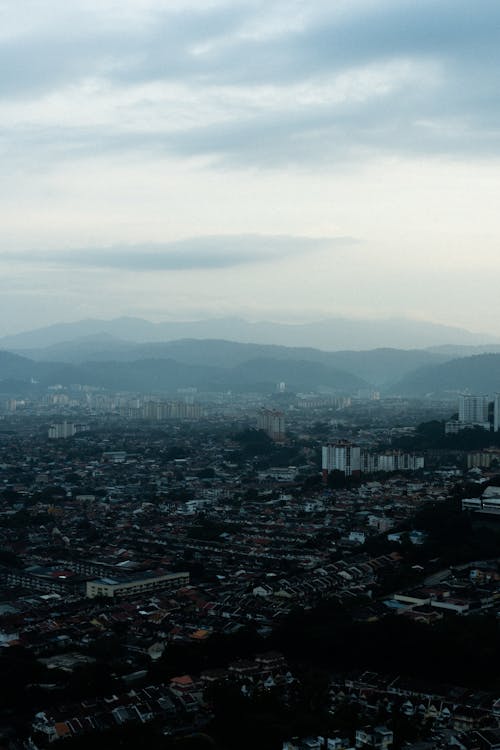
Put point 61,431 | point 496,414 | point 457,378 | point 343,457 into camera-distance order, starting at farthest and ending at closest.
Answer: point 457,378, point 61,431, point 496,414, point 343,457

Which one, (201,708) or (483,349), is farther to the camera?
(483,349)

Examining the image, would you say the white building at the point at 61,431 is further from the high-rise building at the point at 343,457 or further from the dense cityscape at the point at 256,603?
the high-rise building at the point at 343,457

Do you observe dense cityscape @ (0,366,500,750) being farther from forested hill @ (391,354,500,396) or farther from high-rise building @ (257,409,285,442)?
forested hill @ (391,354,500,396)

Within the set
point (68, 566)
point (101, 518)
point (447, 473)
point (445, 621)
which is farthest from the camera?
point (447, 473)

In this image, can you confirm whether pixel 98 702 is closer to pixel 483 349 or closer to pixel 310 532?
pixel 310 532

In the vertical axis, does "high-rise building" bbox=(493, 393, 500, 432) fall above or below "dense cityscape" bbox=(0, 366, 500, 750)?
above

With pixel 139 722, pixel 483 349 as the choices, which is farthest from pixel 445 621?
pixel 483 349

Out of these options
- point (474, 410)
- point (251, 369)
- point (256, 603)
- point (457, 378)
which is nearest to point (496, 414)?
point (474, 410)

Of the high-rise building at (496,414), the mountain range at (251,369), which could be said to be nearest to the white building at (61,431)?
the high-rise building at (496,414)

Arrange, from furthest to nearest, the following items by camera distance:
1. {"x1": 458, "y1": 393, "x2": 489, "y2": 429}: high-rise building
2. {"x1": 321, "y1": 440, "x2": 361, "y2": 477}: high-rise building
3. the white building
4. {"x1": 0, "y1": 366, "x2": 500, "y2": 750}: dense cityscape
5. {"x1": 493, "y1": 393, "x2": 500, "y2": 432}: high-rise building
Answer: the white building, {"x1": 458, "y1": 393, "x2": 489, "y2": 429}: high-rise building, {"x1": 493, "y1": 393, "x2": 500, "y2": 432}: high-rise building, {"x1": 321, "y1": 440, "x2": 361, "y2": 477}: high-rise building, {"x1": 0, "y1": 366, "x2": 500, "y2": 750}: dense cityscape

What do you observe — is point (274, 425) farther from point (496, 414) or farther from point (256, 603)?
point (256, 603)

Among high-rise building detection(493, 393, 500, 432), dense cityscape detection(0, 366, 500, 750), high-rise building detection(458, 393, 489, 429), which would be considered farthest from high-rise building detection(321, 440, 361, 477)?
high-rise building detection(458, 393, 489, 429)
